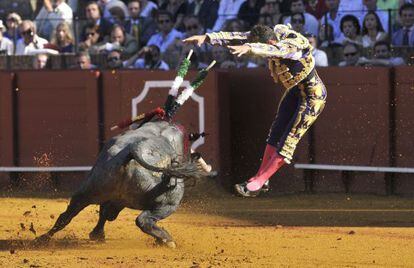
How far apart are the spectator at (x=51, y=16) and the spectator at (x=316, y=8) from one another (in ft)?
10.1

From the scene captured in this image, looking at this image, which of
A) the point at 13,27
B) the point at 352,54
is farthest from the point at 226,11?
the point at 13,27

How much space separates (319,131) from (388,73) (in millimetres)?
931

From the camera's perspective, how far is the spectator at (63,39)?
13.1 meters

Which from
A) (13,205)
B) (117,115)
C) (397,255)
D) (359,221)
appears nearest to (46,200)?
(13,205)

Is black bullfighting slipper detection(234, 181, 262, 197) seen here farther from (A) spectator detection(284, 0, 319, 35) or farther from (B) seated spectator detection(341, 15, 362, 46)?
(A) spectator detection(284, 0, 319, 35)

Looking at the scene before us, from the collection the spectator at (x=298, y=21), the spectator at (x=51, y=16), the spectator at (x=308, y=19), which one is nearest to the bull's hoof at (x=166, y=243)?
the spectator at (x=298, y=21)

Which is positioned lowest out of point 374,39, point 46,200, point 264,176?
point 46,200

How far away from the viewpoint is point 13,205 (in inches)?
413

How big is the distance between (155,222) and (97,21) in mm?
6164

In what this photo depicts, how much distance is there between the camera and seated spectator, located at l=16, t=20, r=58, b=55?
1303 cm

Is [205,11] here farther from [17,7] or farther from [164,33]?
[17,7]

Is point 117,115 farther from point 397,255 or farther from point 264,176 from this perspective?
point 397,255

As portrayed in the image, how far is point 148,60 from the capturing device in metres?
12.2

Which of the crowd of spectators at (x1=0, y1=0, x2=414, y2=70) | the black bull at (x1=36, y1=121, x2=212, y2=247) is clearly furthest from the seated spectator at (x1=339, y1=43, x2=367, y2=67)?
the black bull at (x1=36, y1=121, x2=212, y2=247)
